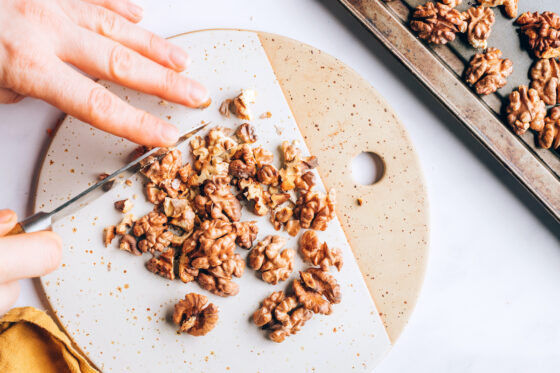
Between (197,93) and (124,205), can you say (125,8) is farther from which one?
(124,205)

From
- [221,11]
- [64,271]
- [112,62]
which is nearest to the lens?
[112,62]

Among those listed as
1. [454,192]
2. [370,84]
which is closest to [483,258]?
[454,192]

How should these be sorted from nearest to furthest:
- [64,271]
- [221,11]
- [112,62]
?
[112,62] < [64,271] < [221,11]

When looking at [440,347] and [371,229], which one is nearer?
[371,229]

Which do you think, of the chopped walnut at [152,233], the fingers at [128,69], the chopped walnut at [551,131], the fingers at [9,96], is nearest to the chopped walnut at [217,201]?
the chopped walnut at [152,233]

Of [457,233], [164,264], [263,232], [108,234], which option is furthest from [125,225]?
[457,233]

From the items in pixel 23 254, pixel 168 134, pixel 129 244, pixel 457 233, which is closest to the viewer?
pixel 23 254

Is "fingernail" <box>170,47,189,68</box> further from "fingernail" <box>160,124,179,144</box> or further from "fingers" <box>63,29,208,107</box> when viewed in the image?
"fingernail" <box>160,124,179,144</box>

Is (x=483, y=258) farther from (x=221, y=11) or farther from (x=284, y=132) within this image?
(x=221, y=11)
